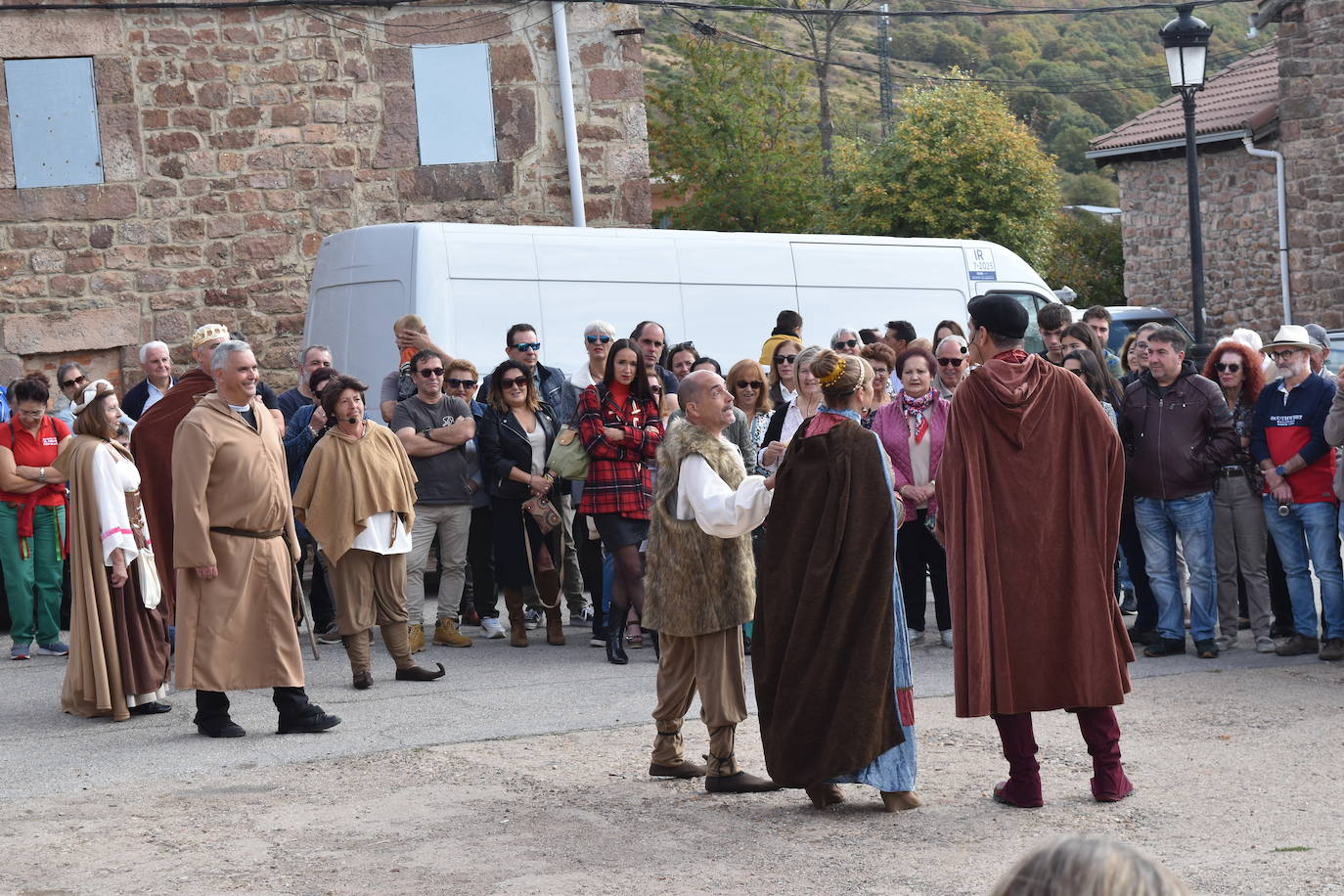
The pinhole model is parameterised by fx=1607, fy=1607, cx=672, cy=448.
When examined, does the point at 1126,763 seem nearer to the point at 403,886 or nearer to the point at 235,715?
the point at 403,886

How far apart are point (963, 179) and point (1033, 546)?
25.5 meters

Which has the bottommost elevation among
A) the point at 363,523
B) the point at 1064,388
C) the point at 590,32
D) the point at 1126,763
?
the point at 1126,763

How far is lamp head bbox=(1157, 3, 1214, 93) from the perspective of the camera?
14758 mm

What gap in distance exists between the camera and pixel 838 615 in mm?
5801

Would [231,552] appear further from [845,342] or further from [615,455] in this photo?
[845,342]

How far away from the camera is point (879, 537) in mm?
5809

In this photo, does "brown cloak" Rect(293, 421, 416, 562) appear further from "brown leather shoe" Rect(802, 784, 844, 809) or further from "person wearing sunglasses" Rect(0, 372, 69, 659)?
"brown leather shoe" Rect(802, 784, 844, 809)

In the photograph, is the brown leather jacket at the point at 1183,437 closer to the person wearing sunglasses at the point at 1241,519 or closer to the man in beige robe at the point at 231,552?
the person wearing sunglasses at the point at 1241,519

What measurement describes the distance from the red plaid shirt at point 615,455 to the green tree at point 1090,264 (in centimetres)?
→ 2580

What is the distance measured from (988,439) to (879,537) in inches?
22.5

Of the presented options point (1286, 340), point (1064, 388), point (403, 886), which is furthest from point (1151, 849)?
point (1286, 340)

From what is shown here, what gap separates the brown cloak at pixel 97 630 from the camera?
8.16 metres

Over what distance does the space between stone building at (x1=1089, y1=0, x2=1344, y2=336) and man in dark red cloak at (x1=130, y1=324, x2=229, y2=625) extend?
1804 cm

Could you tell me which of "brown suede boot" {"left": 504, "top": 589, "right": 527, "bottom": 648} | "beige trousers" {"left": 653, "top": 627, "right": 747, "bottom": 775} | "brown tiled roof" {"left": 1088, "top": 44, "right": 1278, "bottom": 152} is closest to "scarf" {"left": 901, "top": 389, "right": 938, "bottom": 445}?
"brown suede boot" {"left": 504, "top": 589, "right": 527, "bottom": 648}
